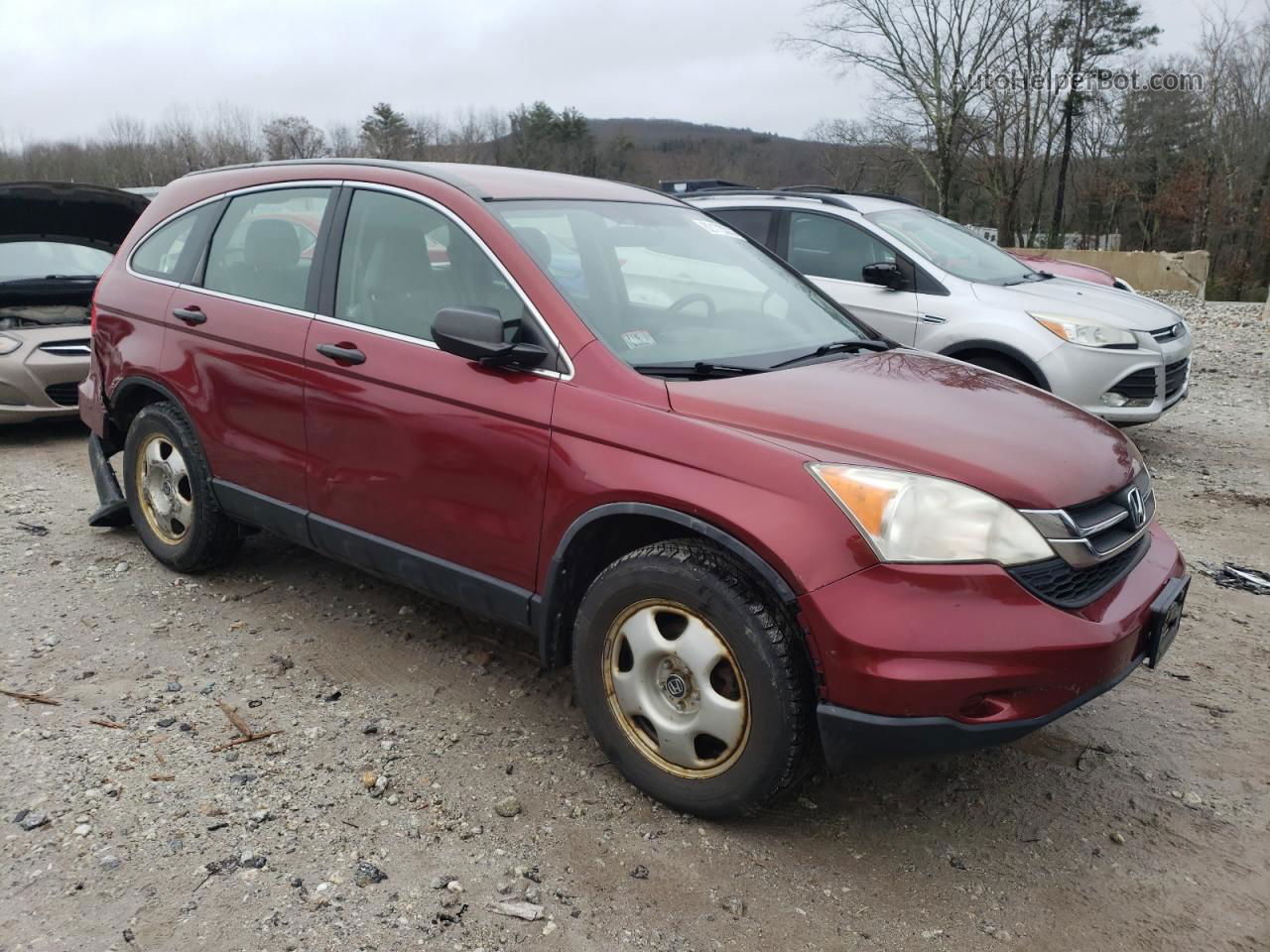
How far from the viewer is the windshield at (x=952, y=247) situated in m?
6.99

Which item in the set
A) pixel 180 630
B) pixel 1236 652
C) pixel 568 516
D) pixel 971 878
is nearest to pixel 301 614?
pixel 180 630

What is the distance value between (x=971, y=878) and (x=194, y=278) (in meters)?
3.73

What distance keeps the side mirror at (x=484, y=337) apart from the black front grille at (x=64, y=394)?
5477 millimetres

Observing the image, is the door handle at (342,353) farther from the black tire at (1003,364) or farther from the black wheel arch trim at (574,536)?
the black tire at (1003,364)

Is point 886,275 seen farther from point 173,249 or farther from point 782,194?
point 173,249

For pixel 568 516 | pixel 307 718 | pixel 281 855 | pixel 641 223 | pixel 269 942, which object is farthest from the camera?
pixel 641 223

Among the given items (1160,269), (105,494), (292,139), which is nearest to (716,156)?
(292,139)

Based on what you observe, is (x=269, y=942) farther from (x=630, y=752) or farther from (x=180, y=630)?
(x=180, y=630)

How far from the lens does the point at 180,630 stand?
4.03 meters

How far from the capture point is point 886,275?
22.1 ft

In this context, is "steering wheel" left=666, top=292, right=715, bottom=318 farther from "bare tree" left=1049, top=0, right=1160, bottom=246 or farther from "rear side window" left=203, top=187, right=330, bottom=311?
"bare tree" left=1049, top=0, right=1160, bottom=246

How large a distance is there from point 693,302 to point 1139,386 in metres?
4.34

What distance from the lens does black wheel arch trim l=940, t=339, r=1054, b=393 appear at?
634cm

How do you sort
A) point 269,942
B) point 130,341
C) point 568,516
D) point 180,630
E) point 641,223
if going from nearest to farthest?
point 269,942 < point 568,516 < point 641,223 < point 180,630 < point 130,341
